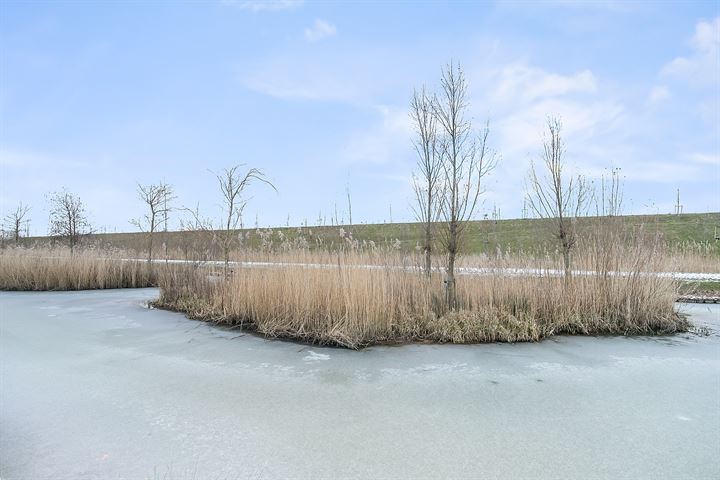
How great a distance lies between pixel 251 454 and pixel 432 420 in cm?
94

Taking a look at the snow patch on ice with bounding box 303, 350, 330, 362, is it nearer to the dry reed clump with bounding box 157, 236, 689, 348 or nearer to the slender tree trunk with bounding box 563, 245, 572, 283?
the dry reed clump with bounding box 157, 236, 689, 348

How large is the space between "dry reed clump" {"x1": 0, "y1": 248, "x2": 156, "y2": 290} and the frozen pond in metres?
6.23

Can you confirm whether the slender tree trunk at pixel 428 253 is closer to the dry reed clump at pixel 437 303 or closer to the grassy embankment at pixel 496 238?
the dry reed clump at pixel 437 303

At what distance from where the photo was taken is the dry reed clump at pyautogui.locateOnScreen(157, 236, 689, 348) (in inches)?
168

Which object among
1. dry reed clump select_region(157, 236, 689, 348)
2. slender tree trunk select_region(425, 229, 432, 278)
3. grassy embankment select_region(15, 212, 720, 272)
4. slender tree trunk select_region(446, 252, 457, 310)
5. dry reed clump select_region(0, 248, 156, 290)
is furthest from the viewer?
dry reed clump select_region(0, 248, 156, 290)

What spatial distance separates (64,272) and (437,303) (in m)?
8.87

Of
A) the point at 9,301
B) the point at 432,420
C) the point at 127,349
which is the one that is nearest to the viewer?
the point at 432,420

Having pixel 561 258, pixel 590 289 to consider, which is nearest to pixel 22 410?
pixel 590 289

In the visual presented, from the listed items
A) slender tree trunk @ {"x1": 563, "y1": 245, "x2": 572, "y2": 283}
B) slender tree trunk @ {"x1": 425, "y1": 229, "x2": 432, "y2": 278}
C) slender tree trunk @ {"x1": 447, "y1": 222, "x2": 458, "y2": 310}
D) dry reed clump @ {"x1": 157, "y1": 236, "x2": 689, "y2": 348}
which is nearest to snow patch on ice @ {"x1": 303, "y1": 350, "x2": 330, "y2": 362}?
dry reed clump @ {"x1": 157, "y1": 236, "x2": 689, "y2": 348}

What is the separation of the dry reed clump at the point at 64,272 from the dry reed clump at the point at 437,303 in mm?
6092

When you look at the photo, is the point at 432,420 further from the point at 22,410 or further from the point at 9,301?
the point at 9,301

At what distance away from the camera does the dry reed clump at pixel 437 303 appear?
4277 millimetres

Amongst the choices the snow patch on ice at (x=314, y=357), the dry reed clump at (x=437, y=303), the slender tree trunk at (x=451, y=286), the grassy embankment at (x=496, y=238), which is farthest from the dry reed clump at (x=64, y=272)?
the slender tree trunk at (x=451, y=286)

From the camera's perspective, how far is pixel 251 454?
73.6 inches
